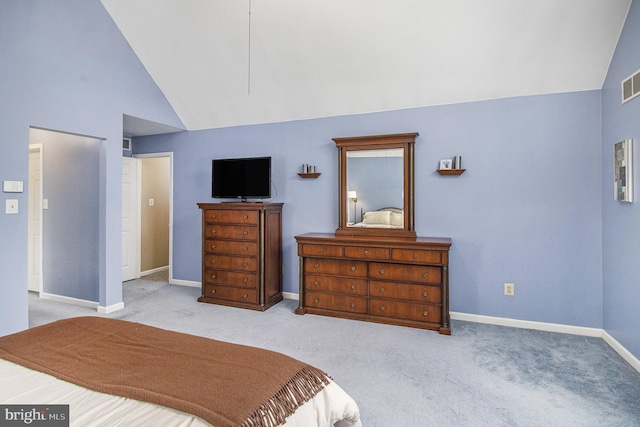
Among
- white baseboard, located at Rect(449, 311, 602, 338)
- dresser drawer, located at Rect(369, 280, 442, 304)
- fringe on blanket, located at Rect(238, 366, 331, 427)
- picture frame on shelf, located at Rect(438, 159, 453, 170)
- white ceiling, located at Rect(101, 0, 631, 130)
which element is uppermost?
white ceiling, located at Rect(101, 0, 631, 130)

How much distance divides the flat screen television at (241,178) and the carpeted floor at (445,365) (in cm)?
146

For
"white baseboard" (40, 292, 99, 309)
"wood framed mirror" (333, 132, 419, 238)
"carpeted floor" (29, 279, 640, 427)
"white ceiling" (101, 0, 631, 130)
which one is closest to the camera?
"carpeted floor" (29, 279, 640, 427)

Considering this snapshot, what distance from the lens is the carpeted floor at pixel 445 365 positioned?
1.97 meters

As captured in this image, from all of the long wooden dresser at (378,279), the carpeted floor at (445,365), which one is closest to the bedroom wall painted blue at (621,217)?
the carpeted floor at (445,365)

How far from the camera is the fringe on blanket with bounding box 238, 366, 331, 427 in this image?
1036 millimetres

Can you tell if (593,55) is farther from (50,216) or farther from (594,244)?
(50,216)

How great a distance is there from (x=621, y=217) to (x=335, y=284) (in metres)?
2.60

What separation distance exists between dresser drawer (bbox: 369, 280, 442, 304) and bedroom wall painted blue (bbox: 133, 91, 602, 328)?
491 mm

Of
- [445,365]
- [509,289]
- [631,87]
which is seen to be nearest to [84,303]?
[445,365]

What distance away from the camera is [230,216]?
402 cm

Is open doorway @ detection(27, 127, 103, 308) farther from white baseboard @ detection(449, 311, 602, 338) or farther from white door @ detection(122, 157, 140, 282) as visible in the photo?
white baseboard @ detection(449, 311, 602, 338)

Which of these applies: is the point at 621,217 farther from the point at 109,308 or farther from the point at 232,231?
the point at 109,308

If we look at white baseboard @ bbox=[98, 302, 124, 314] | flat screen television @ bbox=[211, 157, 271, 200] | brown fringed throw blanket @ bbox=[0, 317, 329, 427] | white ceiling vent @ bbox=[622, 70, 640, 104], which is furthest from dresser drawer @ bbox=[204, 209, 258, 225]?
white ceiling vent @ bbox=[622, 70, 640, 104]

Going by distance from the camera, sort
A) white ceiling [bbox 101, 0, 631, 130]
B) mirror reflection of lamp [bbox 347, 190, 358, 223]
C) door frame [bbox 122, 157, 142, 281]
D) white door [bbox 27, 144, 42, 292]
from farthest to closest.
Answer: door frame [bbox 122, 157, 142, 281], white door [bbox 27, 144, 42, 292], mirror reflection of lamp [bbox 347, 190, 358, 223], white ceiling [bbox 101, 0, 631, 130]
